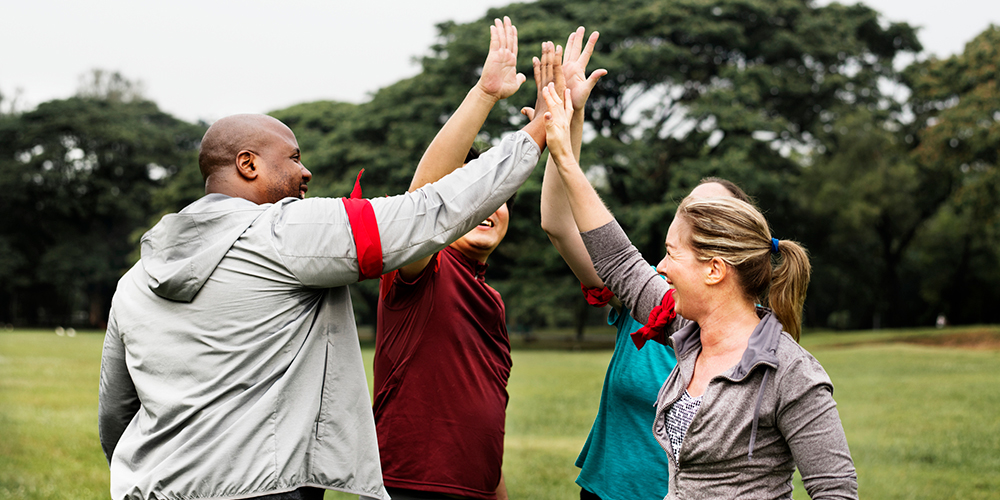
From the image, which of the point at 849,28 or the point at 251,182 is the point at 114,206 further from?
the point at 251,182

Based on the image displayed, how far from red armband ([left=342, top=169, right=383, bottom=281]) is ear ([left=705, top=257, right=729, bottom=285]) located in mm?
979

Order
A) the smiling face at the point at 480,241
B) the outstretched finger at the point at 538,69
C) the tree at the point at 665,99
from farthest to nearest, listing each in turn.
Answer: the tree at the point at 665,99, the smiling face at the point at 480,241, the outstretched finger at the point at 538,69

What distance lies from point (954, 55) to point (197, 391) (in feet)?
102

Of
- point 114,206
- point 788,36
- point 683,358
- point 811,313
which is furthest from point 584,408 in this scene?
point 811,313

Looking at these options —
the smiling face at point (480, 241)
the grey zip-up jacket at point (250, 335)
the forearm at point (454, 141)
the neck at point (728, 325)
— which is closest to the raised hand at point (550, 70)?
the forearm at point (454, 141)

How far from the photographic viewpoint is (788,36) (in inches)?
1011

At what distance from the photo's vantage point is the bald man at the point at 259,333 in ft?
6.62

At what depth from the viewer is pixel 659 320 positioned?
8.19 ft

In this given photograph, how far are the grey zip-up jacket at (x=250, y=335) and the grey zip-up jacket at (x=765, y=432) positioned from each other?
84 cm

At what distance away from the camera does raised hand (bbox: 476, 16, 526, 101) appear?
2463 millimetres

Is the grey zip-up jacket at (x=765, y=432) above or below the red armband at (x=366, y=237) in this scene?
below

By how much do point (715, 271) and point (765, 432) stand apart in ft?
1.60

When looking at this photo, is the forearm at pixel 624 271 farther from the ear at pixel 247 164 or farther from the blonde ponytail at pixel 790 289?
the ear at pixel 247 164

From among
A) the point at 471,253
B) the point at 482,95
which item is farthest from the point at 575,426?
the point at 482,95
